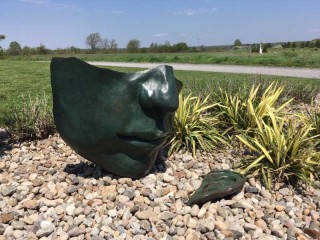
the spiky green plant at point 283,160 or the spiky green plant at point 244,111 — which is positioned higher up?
the spiky green plant at point 244,111

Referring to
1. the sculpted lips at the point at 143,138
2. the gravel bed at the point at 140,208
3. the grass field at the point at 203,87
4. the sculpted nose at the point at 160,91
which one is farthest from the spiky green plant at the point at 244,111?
the sculpted nose at the point at 160,91

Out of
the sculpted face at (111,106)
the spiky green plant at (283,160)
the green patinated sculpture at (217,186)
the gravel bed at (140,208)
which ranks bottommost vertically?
the gravel bed at (140,208)

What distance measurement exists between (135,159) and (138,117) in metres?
0.44

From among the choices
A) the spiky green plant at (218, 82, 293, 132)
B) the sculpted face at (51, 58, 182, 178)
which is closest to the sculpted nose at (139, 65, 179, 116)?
the sculpted face at (51, 58, 182, 178)

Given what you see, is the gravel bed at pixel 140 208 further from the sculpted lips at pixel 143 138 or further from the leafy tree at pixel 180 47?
the leafy tree at pixel 180 47

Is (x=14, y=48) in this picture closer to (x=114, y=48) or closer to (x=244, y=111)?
(x=114, y=48)

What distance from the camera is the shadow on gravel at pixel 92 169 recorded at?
395cm

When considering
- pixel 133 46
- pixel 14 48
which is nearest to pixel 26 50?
pixel 14 48

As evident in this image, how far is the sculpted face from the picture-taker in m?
3.48

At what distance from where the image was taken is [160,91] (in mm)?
3439

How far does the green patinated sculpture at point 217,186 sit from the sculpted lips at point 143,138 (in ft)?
1.99

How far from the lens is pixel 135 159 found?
12.3 feet

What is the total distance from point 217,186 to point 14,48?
122 ft

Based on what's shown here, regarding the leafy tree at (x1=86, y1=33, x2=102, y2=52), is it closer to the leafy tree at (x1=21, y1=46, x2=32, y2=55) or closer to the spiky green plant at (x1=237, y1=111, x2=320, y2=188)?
the leafy tree at (x1=21, y1=46, x2=32, y2=55)
